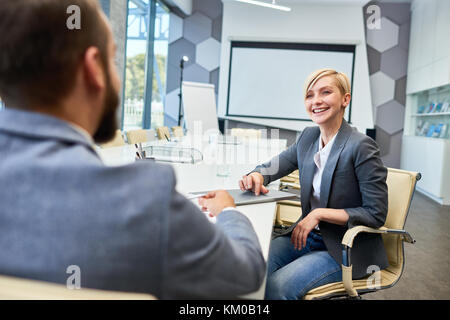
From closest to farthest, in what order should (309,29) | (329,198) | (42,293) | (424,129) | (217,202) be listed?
(42,293), (217,202), (329,198), (424,129), (309,29)

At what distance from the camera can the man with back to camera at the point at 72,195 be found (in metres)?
0.52

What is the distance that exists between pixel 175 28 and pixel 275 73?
242cm

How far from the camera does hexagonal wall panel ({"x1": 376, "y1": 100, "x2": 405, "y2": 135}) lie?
25.4 feet

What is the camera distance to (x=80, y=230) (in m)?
0.52

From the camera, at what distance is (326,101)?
158 cm

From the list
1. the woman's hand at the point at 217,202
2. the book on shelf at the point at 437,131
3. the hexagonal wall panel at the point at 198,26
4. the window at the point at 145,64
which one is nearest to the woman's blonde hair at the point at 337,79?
the woman's hand at the point at 217,202

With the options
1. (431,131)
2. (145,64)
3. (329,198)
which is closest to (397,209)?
(329,198)

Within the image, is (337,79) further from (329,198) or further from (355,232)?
(355,232)

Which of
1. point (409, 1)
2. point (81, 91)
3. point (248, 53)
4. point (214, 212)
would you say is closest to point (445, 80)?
point (409, 1)

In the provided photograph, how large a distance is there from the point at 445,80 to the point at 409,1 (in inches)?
123

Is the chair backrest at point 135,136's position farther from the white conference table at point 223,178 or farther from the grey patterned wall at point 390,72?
the grey patterned wall at point 390,72

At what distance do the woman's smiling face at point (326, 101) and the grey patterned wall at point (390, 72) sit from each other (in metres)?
6.79

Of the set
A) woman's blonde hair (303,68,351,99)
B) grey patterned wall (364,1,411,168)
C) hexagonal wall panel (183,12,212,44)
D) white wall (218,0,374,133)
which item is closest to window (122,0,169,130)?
hexagonal wall panel (183,12,212,44)
